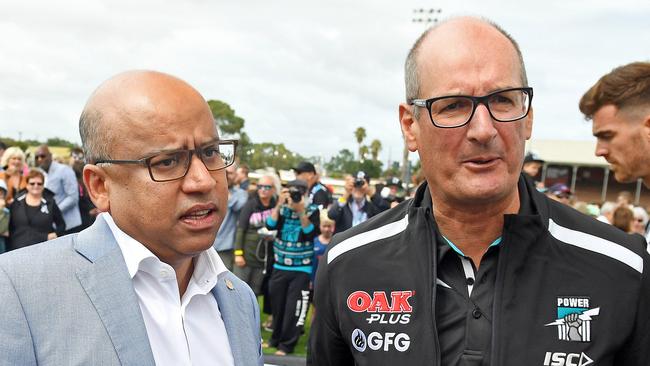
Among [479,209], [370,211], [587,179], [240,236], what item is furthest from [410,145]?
[587,179]

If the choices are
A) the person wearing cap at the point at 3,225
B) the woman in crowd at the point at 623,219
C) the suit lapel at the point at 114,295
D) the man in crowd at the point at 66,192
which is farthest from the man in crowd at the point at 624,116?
the man in crowd at the point at 66,192

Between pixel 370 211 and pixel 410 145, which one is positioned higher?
pixel 410 145

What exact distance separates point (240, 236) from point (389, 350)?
18.6 ft

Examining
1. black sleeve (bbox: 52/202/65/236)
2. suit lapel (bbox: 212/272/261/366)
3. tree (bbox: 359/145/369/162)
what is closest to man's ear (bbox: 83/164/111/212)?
suit lapel (bbox: 212/272/261/366)

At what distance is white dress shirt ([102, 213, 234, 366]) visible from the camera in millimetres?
1698

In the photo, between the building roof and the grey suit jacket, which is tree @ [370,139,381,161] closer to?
the building roof

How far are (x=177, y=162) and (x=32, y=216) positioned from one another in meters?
6.71

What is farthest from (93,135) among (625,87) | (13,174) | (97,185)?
(13,174)

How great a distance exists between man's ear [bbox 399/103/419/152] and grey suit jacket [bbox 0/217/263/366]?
107 cm

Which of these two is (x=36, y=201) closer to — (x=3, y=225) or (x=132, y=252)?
(x=3, y=225)

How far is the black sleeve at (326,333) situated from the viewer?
2137 mm

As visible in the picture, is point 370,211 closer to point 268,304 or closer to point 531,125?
point 268,304

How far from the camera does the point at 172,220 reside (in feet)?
5.61

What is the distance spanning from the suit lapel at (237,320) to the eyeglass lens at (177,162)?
0.49 meters
